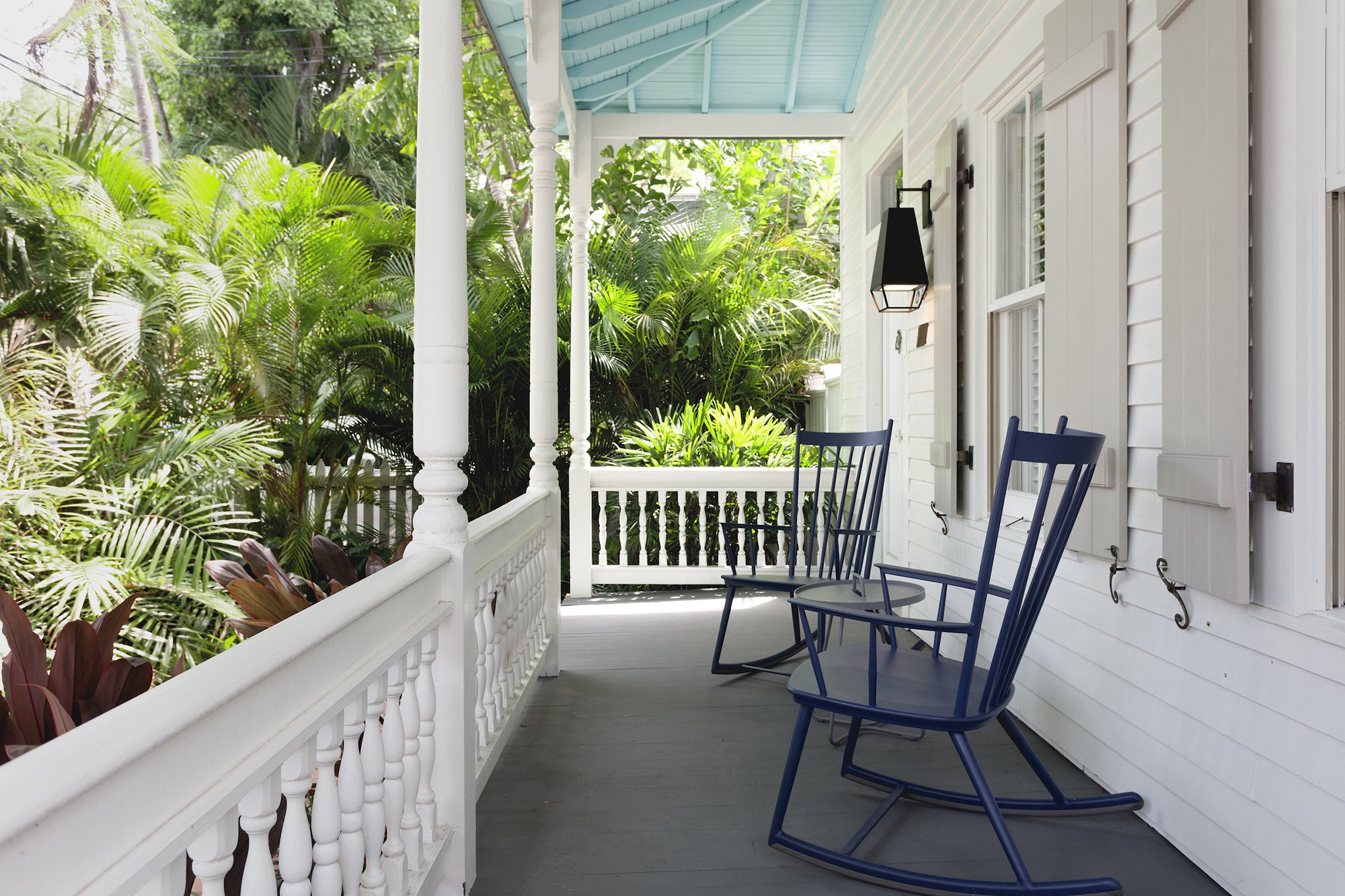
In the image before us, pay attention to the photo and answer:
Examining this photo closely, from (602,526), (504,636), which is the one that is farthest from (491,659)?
(602,526)

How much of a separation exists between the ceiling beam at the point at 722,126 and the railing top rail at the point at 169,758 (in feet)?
16.3

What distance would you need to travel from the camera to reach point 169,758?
0.88 meters

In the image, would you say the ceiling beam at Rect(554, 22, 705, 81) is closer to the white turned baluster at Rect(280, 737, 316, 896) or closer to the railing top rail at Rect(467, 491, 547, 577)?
the railing top rail at Rect(467, 491, 547, 577)

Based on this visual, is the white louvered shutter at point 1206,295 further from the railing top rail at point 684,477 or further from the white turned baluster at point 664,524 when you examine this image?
the white turned baluster at point 664,524

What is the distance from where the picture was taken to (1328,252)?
169 cm

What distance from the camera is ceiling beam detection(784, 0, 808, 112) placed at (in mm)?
5035

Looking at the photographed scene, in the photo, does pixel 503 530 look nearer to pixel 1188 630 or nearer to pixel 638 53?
pixel 1188 630

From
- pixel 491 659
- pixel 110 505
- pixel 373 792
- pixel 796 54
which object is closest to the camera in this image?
pixel 373 792

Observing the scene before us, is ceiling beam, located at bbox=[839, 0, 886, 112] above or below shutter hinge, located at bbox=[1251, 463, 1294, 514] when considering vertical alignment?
above

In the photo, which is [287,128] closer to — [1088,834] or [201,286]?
[201,286]

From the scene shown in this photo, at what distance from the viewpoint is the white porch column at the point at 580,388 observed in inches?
220

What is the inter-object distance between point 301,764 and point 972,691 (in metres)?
1.53

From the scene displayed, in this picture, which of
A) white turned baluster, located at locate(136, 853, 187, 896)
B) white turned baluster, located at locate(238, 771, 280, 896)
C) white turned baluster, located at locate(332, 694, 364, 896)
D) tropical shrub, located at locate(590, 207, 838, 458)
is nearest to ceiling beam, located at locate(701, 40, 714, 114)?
tropical shrub, located at locate(590, 207, 838, 458)

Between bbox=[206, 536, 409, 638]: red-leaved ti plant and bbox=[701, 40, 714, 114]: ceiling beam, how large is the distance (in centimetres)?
356
